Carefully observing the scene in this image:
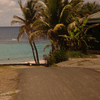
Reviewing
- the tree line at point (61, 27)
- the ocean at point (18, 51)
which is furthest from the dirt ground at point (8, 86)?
the ocean at point (18, 51)

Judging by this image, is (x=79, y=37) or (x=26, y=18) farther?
(x=26, y=18)

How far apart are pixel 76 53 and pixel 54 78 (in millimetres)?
8523

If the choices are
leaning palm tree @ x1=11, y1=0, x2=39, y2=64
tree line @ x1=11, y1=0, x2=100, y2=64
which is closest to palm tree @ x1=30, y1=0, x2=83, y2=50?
tree line @ x1=11, y1=0, x2=100, y2=64

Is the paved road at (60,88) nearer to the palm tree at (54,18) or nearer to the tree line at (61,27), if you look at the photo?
the tree line at (61,27)

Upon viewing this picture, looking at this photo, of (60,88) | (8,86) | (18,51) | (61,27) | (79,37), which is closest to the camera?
(60,88)

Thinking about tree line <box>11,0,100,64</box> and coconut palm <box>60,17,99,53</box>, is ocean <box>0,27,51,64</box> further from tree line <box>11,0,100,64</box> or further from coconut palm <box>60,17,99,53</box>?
coconut palm <box>60,17,99,53</box>

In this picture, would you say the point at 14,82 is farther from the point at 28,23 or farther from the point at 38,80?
the point at 28,23

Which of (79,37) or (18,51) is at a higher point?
(79,37)

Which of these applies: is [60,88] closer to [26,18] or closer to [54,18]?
[54,18]

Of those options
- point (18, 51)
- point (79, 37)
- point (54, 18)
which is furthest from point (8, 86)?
point (18, 51)

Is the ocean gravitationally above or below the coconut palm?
below

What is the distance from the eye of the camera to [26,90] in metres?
4.21

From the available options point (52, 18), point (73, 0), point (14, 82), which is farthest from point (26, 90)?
point (73, 0)

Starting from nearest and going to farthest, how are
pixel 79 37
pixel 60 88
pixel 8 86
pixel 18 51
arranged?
1. pixel 60 88
2. pixel 8 86
3. pixel 79 37
4. pixel 18 51
